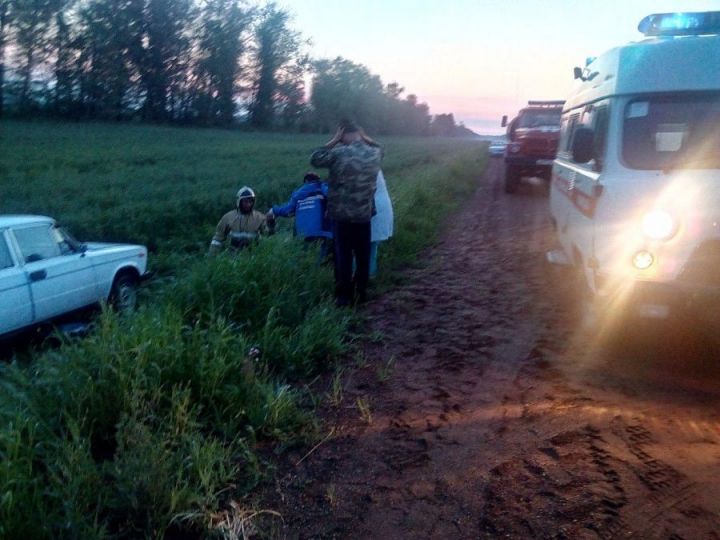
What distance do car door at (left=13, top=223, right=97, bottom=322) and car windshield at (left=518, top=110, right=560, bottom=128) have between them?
548 inches

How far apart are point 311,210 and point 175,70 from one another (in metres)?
56.3

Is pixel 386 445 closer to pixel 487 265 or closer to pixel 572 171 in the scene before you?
pixel 572 171

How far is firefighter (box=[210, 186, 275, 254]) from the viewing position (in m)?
8.10

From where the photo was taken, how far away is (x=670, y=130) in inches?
226

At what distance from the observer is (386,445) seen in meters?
4.21

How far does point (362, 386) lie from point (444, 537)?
197 cm

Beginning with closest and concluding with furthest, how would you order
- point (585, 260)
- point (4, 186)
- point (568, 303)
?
point (585, 260) → point (568, 303) → point (4, 186)

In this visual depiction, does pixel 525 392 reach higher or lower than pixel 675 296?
lower

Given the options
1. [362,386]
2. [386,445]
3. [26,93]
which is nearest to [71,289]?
[362,386]

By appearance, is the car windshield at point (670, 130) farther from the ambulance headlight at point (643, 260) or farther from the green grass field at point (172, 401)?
the green grass field at point (172, 401)

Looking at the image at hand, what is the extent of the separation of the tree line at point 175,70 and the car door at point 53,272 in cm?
4006

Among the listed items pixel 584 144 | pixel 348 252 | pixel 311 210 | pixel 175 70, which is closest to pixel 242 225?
pixel 311 210

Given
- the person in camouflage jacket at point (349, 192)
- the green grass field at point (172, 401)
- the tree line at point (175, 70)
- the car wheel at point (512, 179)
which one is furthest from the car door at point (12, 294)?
the tree line at point (175, 70)

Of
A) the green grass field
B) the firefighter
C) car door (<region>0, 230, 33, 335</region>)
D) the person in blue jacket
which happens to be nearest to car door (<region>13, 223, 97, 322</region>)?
car door (<region>0, 230, 33, 335</region>)
